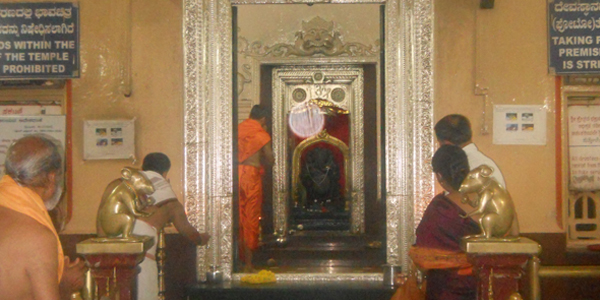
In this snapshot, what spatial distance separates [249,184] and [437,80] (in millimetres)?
1733

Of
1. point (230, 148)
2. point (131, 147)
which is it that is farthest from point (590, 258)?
point (131, 147)

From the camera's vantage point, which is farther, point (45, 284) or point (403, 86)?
point (403, 86)

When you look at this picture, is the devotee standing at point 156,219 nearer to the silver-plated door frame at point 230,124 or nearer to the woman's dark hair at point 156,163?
the woman's dark hair at point 156,163

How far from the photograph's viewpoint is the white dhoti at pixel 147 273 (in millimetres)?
3652

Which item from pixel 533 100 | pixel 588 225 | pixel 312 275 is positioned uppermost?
pixel 533 100

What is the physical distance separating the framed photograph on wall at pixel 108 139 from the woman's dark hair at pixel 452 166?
2452 mm

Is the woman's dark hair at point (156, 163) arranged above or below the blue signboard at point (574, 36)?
below

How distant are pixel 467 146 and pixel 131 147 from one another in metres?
2.41

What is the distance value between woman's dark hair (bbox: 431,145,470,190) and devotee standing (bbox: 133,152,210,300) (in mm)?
1729

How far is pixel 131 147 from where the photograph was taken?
4.41m

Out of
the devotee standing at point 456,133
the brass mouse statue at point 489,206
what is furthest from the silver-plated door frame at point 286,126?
the brass mouse statue at point 489,206

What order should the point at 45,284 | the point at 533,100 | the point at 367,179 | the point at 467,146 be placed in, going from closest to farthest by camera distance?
the point at 45,284 < the point at 467,146 < the point at 533,100 < the point at 367,179

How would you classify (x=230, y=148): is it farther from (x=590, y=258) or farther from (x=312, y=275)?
(x=590, y=258)

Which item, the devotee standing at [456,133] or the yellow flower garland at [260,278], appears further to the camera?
the yellow flower garland at [260,278]
